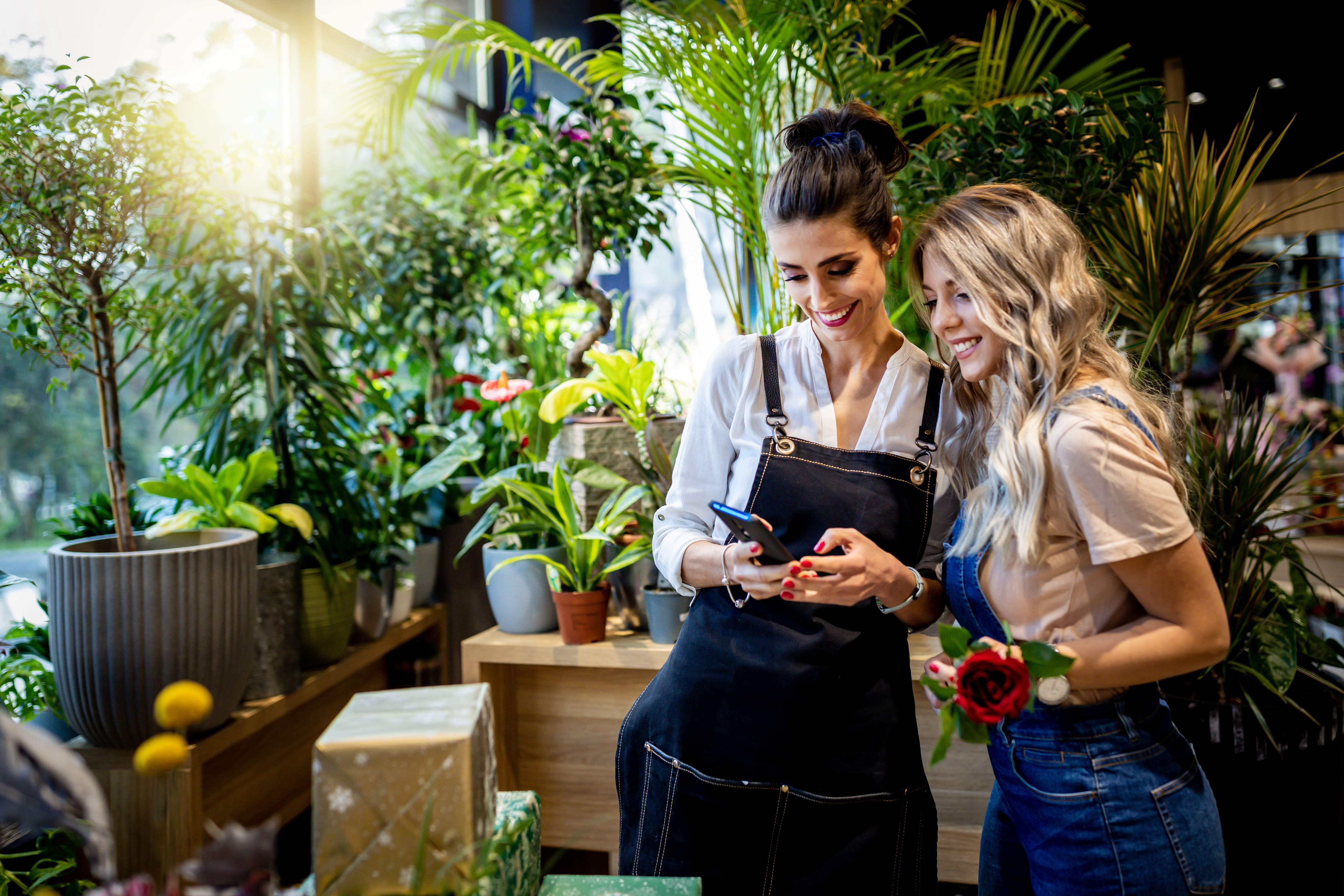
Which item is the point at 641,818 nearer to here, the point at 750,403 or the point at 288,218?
the point at 750,403

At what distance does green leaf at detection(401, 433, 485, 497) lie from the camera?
2344mm

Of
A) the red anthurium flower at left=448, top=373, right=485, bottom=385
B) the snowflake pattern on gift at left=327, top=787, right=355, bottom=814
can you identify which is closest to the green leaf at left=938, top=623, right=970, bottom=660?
the snowflake pattern on gift at left=327, top=787, right=355, bottom=814

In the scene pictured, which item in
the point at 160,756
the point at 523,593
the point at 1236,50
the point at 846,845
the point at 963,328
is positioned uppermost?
the point at 1236,50

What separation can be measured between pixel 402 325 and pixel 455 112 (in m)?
1.39

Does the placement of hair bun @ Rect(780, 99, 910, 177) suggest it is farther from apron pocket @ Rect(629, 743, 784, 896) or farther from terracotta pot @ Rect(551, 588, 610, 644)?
terracotta pot @ Rect(551, 588, 610, 644)

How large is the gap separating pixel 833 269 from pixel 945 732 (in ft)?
2.27

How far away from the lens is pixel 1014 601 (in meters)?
1.10

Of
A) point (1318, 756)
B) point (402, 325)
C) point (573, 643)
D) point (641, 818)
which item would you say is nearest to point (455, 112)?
point (402, 325)

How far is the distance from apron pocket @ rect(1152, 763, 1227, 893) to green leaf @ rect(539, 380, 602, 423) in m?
1.53

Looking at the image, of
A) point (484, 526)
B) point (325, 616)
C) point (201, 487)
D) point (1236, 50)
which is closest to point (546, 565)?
point (484, 526)

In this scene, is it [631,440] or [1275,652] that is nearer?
[1275,652]

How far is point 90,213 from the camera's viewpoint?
1512 millimetres

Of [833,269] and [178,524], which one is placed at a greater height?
[833,269]

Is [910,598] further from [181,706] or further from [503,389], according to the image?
[503,389]
